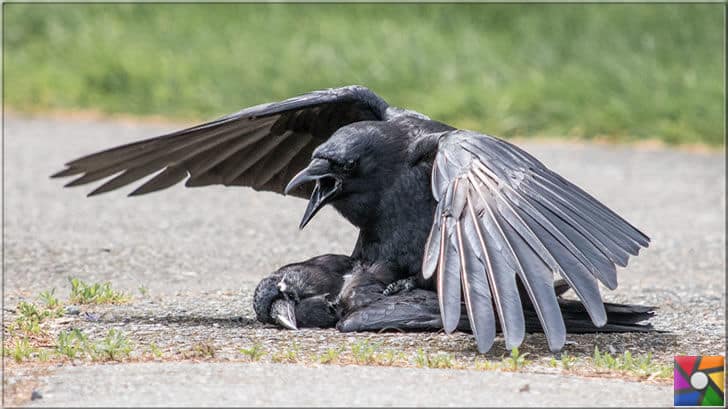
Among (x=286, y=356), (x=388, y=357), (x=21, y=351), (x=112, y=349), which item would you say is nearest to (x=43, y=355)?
(x=21, y=351)

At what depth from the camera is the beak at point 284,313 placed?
5590mm

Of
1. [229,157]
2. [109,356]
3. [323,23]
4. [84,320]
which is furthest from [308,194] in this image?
[323,23]

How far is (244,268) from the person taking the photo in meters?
7.71

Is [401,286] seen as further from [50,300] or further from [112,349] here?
[50,300]

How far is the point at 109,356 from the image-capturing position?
4957mm

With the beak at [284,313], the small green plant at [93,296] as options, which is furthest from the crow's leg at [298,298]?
the small green plant at [93,296]

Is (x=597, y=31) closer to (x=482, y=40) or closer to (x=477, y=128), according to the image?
(x=482, y=40)

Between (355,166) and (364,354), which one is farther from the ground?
(355,166)

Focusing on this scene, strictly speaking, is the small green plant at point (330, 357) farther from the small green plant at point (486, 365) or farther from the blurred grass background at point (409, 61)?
the blurred grass background at point (409, 61)

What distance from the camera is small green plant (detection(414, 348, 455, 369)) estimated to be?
4758 mm

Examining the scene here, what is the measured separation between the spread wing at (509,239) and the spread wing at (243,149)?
0.89m

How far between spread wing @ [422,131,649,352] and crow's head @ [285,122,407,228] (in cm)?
31

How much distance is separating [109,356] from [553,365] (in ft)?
5.57

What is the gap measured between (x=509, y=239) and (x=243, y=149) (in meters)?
2.06
